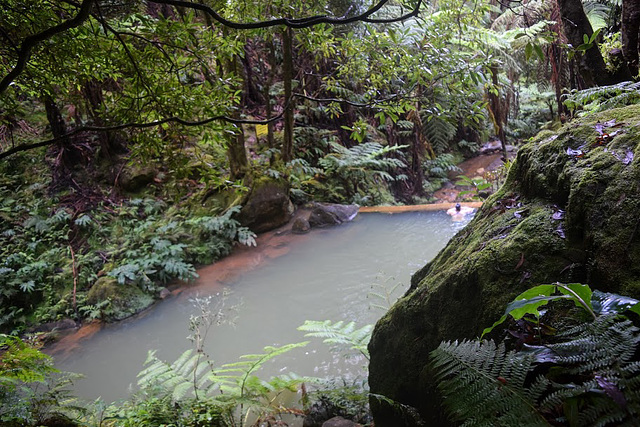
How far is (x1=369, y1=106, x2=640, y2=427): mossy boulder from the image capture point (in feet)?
3.32

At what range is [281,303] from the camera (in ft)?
13.2

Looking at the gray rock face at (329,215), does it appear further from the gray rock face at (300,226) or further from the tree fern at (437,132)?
the tree fern at (437,132)

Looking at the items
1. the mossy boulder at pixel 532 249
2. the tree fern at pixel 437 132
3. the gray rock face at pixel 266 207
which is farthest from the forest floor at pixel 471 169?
the mossy boulder at pixel 532 249

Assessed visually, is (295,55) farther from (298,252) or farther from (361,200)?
(298,252)

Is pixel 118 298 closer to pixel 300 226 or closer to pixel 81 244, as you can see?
pixel 81 244

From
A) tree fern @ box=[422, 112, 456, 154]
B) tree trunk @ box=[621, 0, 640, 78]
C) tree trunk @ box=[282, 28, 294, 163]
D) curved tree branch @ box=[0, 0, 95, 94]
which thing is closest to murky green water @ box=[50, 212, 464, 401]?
tree trunk @ box=[282, 28, 294, 163]

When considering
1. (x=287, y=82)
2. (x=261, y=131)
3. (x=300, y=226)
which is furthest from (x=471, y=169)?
(x=287, y=82)

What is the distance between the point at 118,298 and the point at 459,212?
17.7 ft

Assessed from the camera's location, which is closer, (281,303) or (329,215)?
(281,303)

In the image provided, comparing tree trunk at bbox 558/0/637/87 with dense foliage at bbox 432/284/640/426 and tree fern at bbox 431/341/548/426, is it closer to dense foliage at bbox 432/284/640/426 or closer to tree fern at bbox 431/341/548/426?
dense foliage at bbox 432/284/640/426

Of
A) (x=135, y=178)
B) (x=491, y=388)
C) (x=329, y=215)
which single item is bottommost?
(x=329, y=215)

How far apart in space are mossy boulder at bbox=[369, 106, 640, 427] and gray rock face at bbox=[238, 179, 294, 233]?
15.5 feet

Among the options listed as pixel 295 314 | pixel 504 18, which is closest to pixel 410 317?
pixel 295 314

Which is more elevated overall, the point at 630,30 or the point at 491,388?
the point at 630,30
